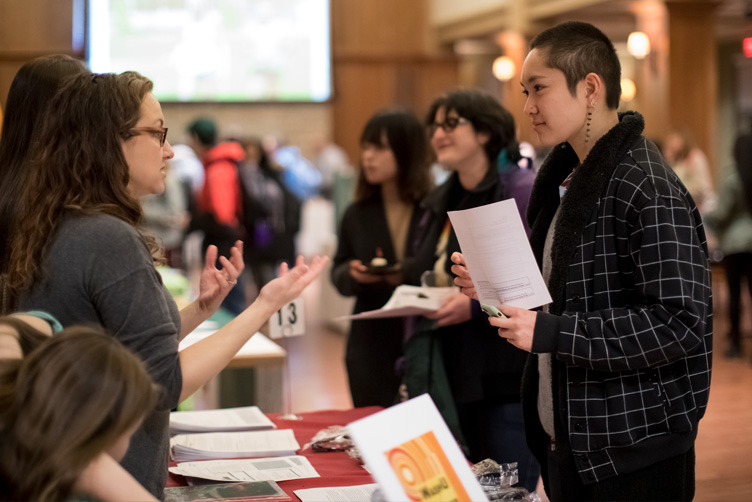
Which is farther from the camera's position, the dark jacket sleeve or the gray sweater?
the dark jacket sleeve

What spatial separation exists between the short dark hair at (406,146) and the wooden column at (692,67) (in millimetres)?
7600

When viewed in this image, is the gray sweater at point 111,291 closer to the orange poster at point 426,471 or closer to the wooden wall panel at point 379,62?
the orange poster at point 426,471

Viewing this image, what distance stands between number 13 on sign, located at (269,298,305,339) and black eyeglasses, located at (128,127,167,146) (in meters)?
1.04

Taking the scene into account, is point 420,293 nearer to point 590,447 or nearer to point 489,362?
point 489,362

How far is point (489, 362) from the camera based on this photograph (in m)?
2.65

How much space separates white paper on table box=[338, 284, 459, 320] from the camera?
2.65 metres

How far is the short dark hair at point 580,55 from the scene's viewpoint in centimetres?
182

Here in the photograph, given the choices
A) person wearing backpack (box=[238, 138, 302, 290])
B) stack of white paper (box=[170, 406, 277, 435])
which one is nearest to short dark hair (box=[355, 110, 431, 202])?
stack of white paper (box=[170, 406, 277, 435])

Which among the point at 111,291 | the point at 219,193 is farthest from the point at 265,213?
the point at 111,291

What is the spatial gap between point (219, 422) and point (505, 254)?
47.0 inches

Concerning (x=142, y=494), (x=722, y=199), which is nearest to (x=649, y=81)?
(x=722, y=199)

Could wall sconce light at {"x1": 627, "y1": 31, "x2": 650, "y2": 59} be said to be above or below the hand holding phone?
above

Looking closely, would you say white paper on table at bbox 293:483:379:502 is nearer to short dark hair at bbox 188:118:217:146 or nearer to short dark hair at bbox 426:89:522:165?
short dark hair at bbox 426:89:522:165

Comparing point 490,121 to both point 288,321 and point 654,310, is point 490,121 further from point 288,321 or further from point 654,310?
point 654,310
